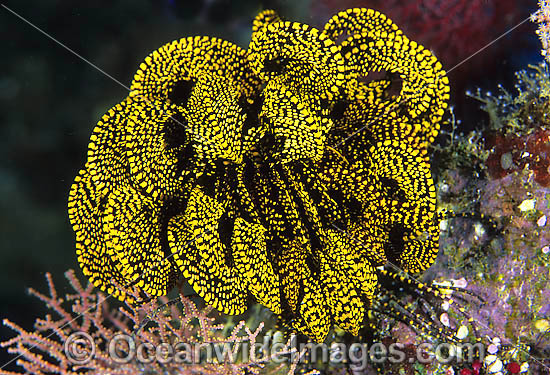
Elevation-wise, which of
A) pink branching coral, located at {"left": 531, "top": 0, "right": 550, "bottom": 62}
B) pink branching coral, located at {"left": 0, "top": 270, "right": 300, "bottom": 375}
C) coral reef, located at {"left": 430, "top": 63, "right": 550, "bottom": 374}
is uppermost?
pink branching coral, located at {"left": 531, "top": 0, "right": 550, "bottom": 62}

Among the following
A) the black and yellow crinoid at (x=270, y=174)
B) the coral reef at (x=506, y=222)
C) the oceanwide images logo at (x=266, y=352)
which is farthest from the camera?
the coral reef at (x=506, y=222)

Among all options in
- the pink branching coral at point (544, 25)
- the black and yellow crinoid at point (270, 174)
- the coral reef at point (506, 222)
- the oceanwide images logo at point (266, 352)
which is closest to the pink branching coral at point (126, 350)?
the oceanwide images logo at point (266, 352)

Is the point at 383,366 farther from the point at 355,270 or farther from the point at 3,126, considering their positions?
the point at 3,126

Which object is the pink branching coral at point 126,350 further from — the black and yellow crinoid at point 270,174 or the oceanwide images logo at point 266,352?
the black and yellow crinoid at point 270,174

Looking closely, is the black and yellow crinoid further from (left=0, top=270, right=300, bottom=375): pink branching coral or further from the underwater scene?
(left=0, top=270, right=300, bottom=375): pink branching coral

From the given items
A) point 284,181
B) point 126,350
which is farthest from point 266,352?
point 284,181

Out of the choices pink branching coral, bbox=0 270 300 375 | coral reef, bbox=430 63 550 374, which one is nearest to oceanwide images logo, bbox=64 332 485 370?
pink branching coral, bbox=0 270 300 375

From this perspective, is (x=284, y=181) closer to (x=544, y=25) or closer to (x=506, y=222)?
(x=506, y=222)

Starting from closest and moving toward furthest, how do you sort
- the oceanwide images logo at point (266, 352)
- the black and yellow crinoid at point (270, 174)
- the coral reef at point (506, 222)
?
1. the black and yellow crinoid at point (270, 174)
2. the oceanwide images logo at point (266, 352)
3. the coral reef at point (506, 222)
